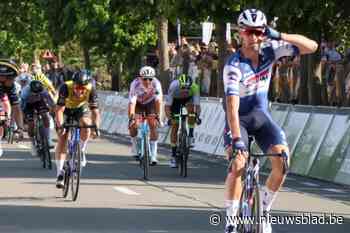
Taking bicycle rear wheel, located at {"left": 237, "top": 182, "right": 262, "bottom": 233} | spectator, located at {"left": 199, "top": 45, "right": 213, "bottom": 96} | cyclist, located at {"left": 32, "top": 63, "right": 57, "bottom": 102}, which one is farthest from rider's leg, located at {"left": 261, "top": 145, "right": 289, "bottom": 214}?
spectator, located at {"left": 199, "top": 45, "right": 213, "bottom": 96}

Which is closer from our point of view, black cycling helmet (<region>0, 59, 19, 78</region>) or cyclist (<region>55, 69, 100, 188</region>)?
cyclist (<region>55, 69, 100, 188</region>)

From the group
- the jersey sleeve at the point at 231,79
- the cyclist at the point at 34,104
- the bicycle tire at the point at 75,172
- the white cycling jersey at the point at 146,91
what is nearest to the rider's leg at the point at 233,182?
the jersey sleeve at the point at 231,79

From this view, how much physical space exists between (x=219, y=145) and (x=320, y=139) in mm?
5359

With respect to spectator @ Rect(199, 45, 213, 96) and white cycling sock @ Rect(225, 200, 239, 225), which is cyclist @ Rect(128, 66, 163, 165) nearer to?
white cycling sock @ Rect(225, 200, 239, 225)

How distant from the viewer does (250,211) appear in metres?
10.3

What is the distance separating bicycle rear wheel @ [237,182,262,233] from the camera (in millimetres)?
10117

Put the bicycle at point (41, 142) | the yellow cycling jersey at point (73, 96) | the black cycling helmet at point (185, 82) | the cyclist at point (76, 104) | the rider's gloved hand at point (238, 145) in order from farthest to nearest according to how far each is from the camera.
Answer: the bicycle at point (41, 142) < the black cycling helmet at point (185, 82) < the yellow cycling jersey at point (73, 96) < the cyclist at point (76, 104) < the rider's gloved hand at point (238, 145)

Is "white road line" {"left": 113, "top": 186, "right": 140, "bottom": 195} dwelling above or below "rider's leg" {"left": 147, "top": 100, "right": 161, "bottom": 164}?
below

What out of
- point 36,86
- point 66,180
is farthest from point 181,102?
point 66,180

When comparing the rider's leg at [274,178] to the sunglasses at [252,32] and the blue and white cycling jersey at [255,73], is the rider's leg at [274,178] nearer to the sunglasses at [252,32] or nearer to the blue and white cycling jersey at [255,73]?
the blue and white cycling jersey at [255,73]

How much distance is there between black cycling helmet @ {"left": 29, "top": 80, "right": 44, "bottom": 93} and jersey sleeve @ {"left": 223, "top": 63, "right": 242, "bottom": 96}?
11605 millimetres

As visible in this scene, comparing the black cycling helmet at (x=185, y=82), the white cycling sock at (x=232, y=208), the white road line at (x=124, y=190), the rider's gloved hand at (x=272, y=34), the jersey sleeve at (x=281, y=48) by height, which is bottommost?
the white road line at (x=124, y=190)

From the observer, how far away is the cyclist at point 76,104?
1606 centimetres

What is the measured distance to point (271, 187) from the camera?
10.9 metres
